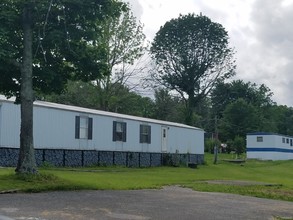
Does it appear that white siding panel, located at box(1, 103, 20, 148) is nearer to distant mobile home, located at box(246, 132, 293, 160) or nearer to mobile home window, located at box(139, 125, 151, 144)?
mobile home window, located at box(139, 125, 151, 144)

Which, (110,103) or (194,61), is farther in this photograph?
(194,61)

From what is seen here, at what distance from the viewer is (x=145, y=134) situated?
36.9 m

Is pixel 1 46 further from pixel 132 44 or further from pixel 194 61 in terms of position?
pixel 194 61

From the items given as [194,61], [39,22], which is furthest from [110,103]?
[39,22]

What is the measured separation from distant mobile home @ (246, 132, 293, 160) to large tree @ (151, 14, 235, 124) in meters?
7.99

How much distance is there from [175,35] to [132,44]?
1825 cm

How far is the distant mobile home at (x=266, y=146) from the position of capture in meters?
57.1

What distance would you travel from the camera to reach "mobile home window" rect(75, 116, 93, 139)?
1182 inches

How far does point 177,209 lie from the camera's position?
12141 millimetres

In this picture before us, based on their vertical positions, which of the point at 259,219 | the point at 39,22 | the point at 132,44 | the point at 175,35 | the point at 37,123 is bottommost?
the point at 259,219

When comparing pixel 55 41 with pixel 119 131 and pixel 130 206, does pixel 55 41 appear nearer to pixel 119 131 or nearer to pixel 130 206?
pixel 130 206

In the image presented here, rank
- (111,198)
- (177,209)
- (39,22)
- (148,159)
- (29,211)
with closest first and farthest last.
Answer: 1. (29,211)
2. (177,209)
3. (111,198)
4. (39,22)
5. (148,159)

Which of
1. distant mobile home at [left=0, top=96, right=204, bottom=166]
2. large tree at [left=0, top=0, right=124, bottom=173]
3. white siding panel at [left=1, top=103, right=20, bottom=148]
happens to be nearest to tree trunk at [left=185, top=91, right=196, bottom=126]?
distant mobile home at [left=0, top=96, right=204, bottom=166]

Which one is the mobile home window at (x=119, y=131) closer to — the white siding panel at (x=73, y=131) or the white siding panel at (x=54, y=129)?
the white siding panel at (x=73, y=131)
